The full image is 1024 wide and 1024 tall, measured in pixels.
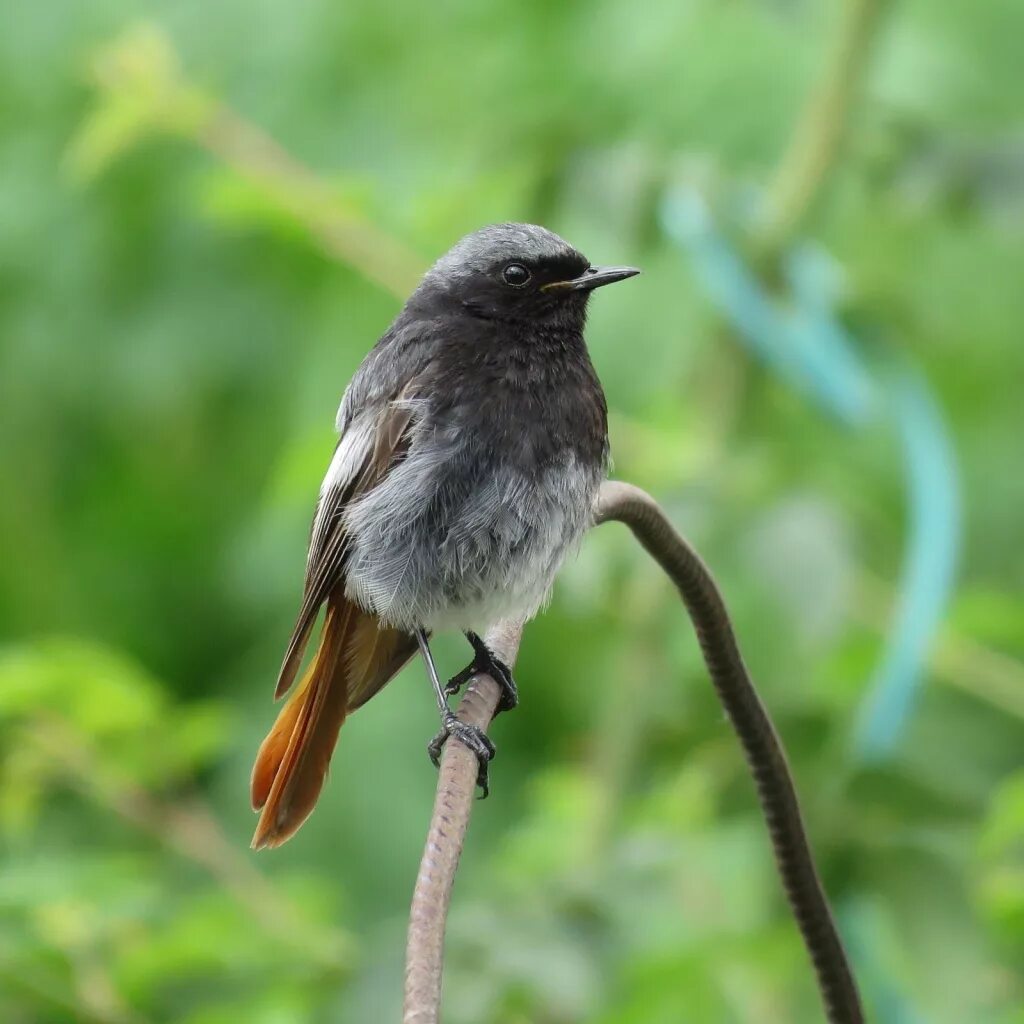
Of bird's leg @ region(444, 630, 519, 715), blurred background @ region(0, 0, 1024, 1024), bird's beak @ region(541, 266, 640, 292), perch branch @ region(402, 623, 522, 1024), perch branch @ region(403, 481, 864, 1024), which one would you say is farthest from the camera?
bird's beak @ region(541, 266, 640, 292)

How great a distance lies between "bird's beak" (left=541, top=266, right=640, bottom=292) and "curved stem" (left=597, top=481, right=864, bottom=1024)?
3.41ft

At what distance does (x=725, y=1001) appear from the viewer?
3531mm

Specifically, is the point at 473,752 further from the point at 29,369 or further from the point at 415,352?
the point at 29,369

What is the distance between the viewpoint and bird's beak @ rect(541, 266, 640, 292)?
3.42m

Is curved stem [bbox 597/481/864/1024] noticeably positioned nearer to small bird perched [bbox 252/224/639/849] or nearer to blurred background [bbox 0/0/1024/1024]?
blurred background [bbox 0/0/1024/1024]

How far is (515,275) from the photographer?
358cm

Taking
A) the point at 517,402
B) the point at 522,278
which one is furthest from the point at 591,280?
the point at 517,402

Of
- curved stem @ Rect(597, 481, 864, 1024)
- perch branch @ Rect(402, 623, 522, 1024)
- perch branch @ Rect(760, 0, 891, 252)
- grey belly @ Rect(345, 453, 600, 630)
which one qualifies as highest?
perch branch @ Rect(760, 0, 891, 252)

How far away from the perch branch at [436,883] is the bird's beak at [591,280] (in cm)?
132

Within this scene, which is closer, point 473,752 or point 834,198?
point 473,752

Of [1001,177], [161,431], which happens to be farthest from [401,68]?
[1001,177]

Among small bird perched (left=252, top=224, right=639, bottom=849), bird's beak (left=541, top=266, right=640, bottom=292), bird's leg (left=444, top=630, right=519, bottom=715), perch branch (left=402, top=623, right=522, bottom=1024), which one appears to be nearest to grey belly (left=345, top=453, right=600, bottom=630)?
small bird perched (left=252, top=224, right=639, bottom=849)

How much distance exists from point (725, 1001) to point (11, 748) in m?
1.59

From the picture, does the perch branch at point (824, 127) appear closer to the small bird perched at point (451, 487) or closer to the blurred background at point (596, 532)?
the blurred background at point (596, 532)
